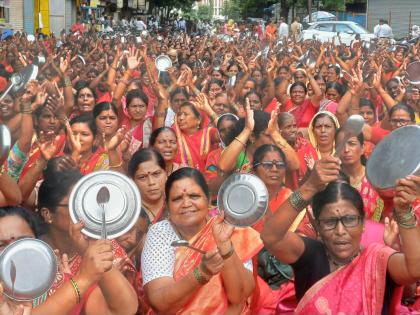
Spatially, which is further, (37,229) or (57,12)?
(57,12)

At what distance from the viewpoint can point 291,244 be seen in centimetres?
292

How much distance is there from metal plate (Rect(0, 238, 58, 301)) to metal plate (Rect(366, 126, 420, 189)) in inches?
45.7

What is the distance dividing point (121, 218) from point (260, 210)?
1.63ft

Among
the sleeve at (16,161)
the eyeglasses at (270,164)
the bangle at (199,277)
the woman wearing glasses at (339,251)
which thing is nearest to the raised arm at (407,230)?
the woman wearing glasses at (339,251)

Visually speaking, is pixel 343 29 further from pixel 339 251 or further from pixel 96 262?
pixel 96 262

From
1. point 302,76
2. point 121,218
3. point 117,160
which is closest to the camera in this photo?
point 121,218

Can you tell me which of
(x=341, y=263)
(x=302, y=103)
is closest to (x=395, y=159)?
(x=341, y=263)

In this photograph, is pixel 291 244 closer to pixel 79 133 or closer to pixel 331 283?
pixel 331 283

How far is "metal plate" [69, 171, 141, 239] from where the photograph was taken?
2.57m

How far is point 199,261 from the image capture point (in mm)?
2814

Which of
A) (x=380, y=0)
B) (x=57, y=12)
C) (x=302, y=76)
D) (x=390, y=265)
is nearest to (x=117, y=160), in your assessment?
(x=390, y=265)

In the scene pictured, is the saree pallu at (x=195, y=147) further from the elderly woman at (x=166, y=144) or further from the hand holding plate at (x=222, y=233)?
the hand holding plate at (x=222, y=233)

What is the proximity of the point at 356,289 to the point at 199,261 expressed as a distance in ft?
1.92

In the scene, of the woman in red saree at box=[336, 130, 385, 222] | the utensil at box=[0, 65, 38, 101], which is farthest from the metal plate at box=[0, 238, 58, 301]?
the utensil at box=[0, 65, 38, 101]
